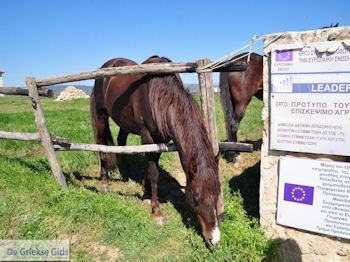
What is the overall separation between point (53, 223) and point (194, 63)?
112 inches

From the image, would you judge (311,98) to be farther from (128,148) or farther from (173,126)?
(128,148)

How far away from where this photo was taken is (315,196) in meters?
2.45

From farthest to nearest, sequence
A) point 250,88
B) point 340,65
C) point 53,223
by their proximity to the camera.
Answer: point 250,88 → point 53,223 → point 340,65

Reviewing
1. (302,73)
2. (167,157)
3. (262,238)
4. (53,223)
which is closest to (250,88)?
(167,157)

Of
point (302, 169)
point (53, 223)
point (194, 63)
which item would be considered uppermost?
point (194, 63)

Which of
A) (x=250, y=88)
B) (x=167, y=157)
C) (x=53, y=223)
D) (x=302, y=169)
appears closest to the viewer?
(x=302, y=169)

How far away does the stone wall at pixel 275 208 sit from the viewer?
2328mm

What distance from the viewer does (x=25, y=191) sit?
366 centimetres

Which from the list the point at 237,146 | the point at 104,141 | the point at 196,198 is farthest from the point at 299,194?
the point at 104,141

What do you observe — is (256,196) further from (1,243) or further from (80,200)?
(1,243)

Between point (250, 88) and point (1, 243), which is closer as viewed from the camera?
point (1, 243)

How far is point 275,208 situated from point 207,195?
3.12 feet

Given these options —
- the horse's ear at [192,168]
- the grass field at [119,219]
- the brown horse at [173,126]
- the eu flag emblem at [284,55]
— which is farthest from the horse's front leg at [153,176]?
the eu flag emblem at [284,55]

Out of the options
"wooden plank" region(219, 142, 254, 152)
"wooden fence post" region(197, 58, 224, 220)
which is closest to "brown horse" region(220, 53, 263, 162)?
"wooden plank" region(219, 142, 254, 152)
